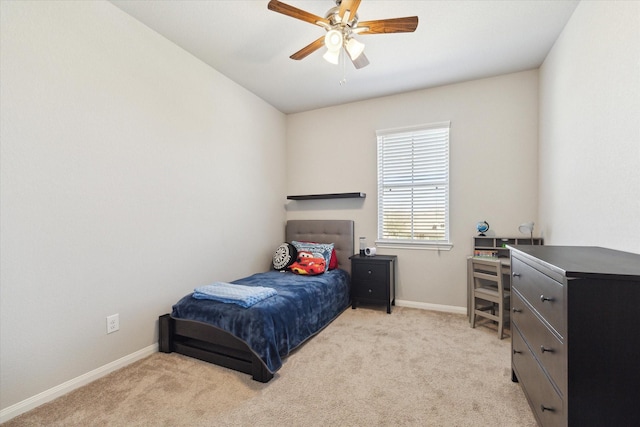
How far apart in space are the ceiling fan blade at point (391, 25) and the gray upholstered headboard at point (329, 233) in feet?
7.73

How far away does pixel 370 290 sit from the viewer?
137 inches

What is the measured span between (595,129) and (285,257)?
3.02 meters

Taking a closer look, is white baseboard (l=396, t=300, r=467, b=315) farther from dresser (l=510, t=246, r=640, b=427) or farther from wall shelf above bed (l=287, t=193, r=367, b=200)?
dresser (l=510, t=246, r=640, b=427)

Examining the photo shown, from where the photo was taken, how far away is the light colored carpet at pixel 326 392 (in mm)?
1630

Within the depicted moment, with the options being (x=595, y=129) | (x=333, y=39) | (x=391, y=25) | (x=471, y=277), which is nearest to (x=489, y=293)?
(x=471, y=277)

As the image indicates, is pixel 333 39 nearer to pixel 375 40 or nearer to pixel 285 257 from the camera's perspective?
pixel 375 40

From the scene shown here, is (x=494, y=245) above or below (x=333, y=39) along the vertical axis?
below

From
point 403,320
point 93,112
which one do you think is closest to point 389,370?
point 403,320

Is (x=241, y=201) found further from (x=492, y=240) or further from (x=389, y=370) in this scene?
(x=492, y=240)

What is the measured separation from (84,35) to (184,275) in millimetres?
2004

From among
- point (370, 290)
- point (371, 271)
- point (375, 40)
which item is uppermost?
point (375, 40)

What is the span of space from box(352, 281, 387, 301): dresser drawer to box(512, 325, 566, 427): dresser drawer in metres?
1.59

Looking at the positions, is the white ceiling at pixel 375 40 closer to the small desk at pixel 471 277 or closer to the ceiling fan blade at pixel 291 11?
the ceiling fan blade at pixel 291 11

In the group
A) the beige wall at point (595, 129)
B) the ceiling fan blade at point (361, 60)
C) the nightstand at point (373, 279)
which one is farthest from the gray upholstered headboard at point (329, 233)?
the beige wall at point (595, 129)
